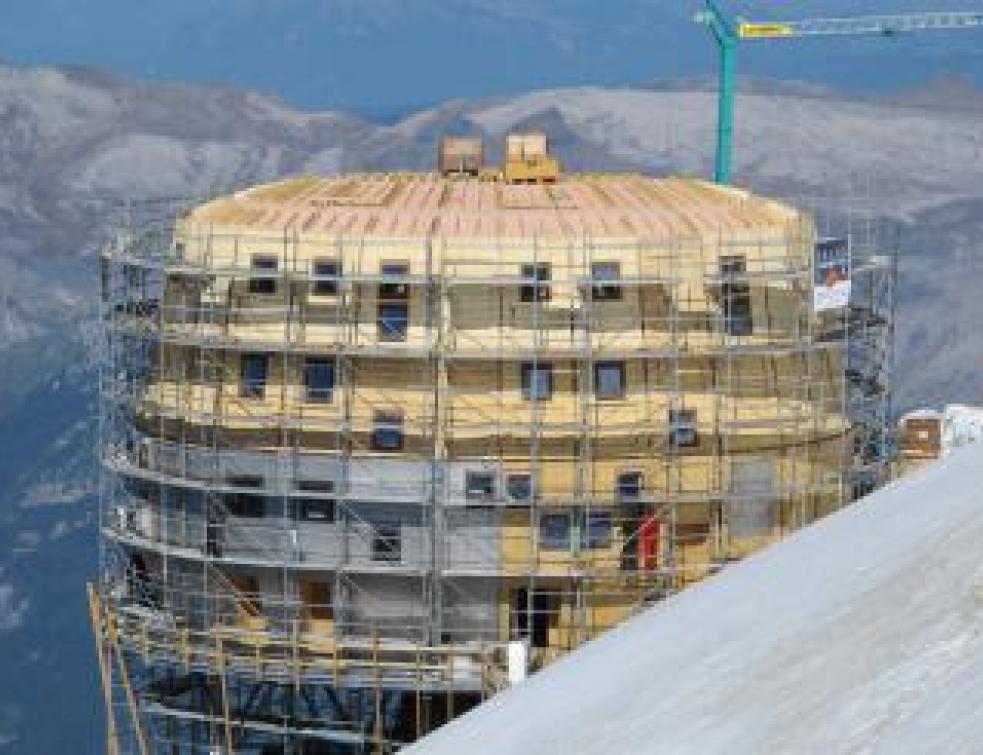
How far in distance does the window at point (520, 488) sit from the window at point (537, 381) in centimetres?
190

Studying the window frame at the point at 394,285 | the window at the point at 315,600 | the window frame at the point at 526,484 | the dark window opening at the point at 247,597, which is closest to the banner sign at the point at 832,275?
the window frame at the point at 526,484

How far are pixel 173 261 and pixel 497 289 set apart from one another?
902 centimetres

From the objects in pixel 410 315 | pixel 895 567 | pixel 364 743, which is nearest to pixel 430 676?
pixel 364 743

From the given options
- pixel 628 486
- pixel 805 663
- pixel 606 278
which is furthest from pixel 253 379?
pixel 805 663

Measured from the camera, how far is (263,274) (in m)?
72.8

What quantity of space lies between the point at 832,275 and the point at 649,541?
343 inches

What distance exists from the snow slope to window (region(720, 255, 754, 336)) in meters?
38.6

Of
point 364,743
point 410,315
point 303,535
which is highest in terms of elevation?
point 410,315

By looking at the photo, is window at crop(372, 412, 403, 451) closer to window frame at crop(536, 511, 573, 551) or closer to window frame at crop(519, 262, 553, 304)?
window frame at crop(536, 511, 573, 551)

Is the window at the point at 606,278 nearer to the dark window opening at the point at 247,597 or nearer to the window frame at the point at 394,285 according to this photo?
the window frame at the point at 394,285

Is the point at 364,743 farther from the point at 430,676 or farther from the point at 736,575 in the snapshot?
the point at 736,575

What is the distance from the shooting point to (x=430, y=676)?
2867 inches

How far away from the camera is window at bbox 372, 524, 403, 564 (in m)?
72.6

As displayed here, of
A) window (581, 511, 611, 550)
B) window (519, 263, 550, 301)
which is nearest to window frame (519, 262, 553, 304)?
window (519, 263, 550, 301)
